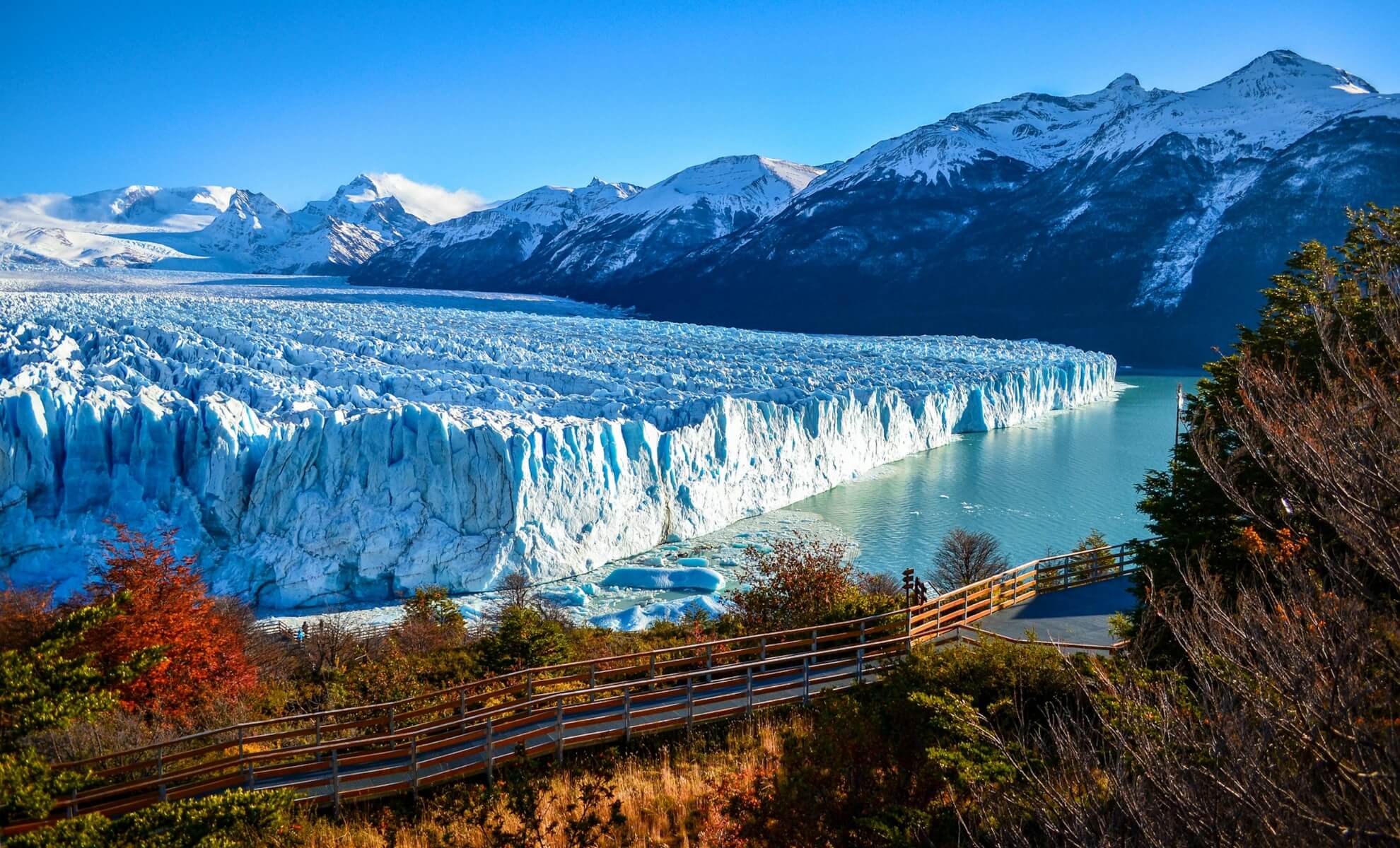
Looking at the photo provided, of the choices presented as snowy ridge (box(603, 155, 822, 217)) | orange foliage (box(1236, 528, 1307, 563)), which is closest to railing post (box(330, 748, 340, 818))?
orange foliage (box(1236, 528, 1307, 563))

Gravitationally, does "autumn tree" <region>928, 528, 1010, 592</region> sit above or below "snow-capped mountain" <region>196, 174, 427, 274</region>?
below

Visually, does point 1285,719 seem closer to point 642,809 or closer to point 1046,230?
point 642,809

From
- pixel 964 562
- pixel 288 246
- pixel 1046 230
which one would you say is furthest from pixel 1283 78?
pixel 288 246

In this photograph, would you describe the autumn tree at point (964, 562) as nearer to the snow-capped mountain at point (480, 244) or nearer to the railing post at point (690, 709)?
the railing post at point (690, 709)

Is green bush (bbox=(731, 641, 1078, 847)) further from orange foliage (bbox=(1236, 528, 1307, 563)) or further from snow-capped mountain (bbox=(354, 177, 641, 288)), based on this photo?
snow-capped mountain (bbox=(354, 177, 641, 288))

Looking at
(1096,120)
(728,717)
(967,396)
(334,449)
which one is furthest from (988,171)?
(728,717)

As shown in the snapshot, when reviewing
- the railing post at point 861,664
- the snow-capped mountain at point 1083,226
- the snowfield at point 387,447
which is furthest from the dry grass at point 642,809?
the snow-capped mountain at point 1083,226
